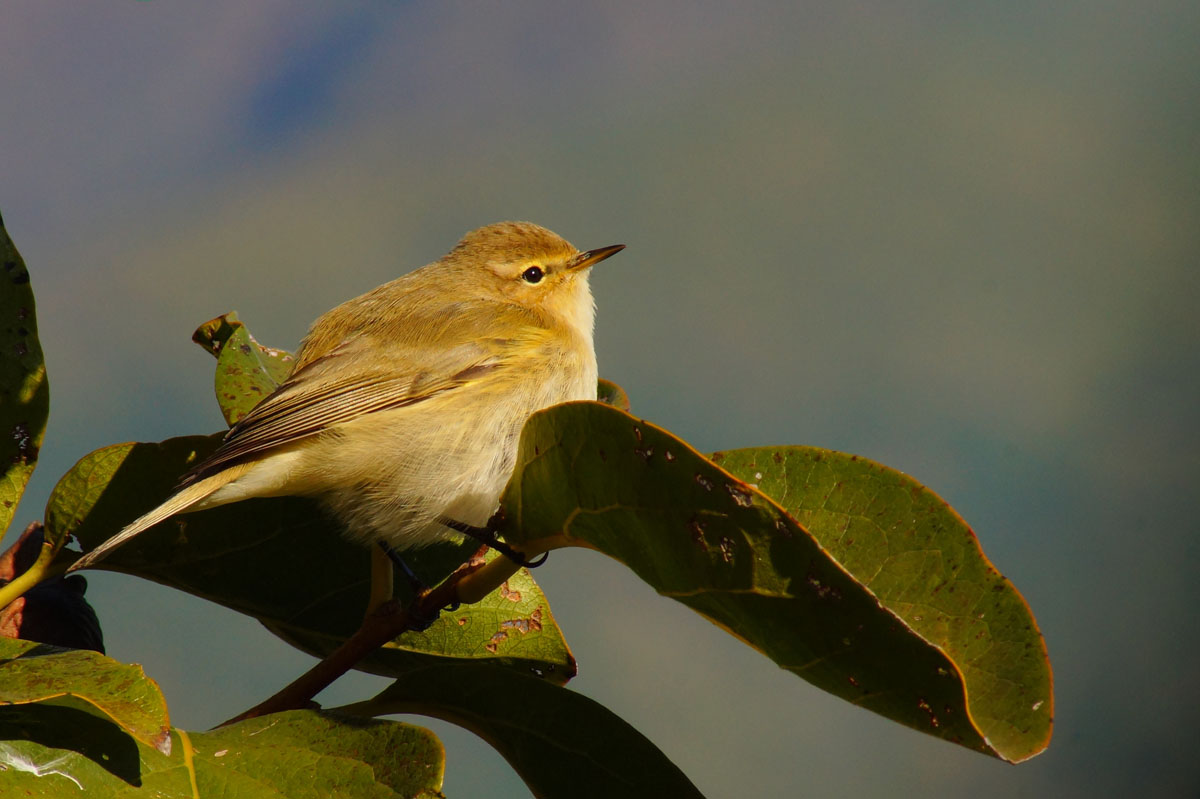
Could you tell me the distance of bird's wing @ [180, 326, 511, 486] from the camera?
2.12 m

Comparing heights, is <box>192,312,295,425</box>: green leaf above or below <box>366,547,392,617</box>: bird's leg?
above

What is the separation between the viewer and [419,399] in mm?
2387

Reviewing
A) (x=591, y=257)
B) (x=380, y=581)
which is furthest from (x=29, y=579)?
(x=591, y=257)

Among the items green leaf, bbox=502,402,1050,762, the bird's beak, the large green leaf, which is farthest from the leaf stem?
the bird's beak

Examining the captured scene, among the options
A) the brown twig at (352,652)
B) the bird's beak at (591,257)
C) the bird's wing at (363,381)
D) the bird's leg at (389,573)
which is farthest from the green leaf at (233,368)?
the bird's beak at (591,257)

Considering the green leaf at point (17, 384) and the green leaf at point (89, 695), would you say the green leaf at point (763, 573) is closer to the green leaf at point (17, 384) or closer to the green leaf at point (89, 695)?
the green leaf at point (89, 695)

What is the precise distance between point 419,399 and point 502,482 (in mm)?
325

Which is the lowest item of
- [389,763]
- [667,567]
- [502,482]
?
[389,763]

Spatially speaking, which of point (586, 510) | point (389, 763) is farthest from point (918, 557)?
point (389, 763)

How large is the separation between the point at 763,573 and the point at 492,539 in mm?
636

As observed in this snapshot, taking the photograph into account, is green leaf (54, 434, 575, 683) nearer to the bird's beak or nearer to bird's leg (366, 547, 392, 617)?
bird's leg (366, 547, 392, 617)

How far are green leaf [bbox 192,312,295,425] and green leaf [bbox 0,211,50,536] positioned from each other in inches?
16.8

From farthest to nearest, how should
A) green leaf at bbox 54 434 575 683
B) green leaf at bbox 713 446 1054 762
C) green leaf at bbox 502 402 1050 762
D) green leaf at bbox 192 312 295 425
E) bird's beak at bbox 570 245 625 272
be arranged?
bird's beak at bbox 570 245 625 272 → green leaf at bbox 192 312 295 425 → green leaf at bbox 54 434 575 683 → green leaf at bbox 713 446 1054 762 → green leaf at bbox 502 402 1050 762

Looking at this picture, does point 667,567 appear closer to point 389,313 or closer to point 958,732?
point 958,732
